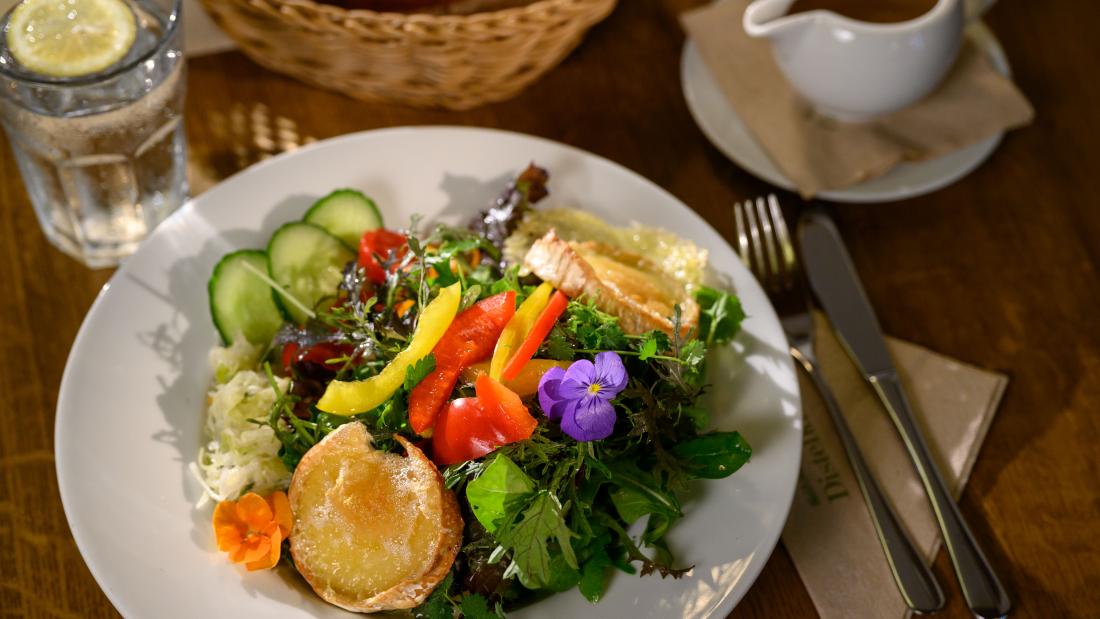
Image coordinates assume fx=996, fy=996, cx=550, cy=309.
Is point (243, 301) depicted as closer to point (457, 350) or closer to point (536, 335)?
point (457, 350)

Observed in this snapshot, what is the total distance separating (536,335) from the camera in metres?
1.72

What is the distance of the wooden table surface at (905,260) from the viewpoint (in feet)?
6.18

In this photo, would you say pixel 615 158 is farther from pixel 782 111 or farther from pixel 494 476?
pixel 494 476

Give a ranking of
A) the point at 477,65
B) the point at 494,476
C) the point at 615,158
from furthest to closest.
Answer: the point at 615,158
the point at 477,65
the point at 494,476

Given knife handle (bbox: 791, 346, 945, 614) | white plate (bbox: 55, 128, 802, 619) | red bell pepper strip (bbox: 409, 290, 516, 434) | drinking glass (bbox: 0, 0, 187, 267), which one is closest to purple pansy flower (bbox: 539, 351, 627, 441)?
red bell pepper strip (bbox: 409, 290, 516, 434)

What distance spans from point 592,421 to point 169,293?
922 millimetres

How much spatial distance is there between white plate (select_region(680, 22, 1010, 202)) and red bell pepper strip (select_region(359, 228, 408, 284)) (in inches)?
35.3

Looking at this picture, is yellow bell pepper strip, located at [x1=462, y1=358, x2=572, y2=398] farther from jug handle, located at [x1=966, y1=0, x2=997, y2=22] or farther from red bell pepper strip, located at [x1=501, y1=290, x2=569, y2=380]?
jug handle, located at [x1=966, y1=0, x2=997, y2=22]

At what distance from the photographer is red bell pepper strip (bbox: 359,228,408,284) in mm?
1985

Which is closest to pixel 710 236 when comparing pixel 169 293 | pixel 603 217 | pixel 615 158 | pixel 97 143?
pixel 603 217

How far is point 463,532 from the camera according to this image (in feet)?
5.70

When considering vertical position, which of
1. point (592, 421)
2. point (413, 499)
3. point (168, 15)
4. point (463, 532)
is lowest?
point (463, 532)

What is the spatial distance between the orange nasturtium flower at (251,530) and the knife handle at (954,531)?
121cm

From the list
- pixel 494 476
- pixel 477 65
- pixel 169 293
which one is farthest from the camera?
pixel 477 65
